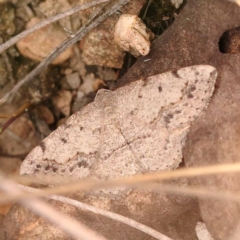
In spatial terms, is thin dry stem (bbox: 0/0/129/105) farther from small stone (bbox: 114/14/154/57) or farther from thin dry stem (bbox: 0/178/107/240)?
thin dry stem (bbox: 0/178/107/240)

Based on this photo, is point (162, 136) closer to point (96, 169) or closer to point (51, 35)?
point (96, 169)

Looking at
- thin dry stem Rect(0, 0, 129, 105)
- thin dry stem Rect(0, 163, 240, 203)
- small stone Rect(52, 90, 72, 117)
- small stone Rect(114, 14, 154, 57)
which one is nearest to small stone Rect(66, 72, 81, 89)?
small stone Rect(52, 90, 72, 117)

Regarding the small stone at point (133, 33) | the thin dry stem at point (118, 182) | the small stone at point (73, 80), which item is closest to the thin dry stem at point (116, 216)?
the thin dry stem at point (118, 182)

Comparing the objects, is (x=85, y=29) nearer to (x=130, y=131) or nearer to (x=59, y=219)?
(x=130, y=131)

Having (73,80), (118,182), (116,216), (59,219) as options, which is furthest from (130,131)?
(73,80)

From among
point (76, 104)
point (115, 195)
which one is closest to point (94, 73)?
point (76, 104)

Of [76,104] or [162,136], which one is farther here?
[76,104]

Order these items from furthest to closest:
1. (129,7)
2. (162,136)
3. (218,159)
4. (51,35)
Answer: (51,35) → (129,7) → (162,136) → (218,159)
